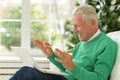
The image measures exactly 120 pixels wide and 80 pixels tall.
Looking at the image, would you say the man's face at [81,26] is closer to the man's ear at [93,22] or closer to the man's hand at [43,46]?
the man's ear at [93,22]

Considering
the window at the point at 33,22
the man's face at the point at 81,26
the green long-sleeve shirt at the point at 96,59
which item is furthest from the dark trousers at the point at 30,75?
the window at the point at 33,22

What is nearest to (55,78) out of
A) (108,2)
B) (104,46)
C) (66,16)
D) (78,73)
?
(78,73)

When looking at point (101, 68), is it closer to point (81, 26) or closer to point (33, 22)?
point (81, 26)

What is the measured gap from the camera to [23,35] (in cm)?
374

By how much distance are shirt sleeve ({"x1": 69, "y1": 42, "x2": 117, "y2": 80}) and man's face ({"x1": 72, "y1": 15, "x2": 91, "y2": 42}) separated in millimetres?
244

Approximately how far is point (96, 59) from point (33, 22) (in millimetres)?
1927

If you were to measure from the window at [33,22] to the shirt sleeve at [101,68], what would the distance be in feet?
5.80

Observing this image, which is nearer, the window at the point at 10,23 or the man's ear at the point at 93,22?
the man's ear at the point at 93,22

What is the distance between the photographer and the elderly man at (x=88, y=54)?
1958mm

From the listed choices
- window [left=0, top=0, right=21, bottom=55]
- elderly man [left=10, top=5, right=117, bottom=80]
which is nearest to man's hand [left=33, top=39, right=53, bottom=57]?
elderly man [left=10, top=5, right=117, bottom=80]

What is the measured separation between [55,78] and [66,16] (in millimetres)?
1775

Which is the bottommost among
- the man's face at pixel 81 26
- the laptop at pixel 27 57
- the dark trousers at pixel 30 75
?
the dark trousers at pixel 30 75

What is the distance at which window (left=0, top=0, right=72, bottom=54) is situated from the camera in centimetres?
378

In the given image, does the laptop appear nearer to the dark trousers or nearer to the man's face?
the dark trousers
